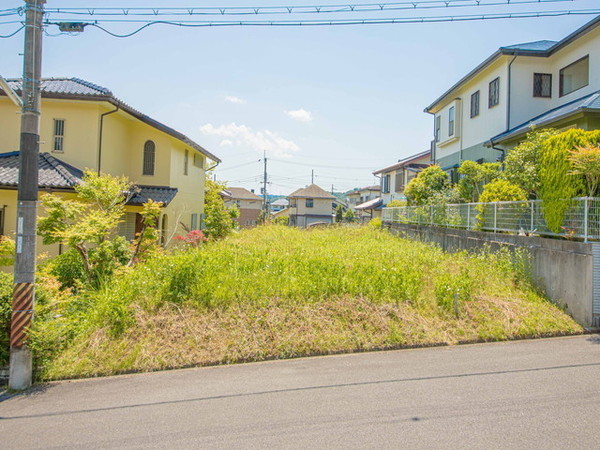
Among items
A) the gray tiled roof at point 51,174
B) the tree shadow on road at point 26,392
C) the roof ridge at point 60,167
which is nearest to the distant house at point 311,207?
the gray tiled roof at point 51,174

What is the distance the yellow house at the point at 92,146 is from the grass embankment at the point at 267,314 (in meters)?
5.23

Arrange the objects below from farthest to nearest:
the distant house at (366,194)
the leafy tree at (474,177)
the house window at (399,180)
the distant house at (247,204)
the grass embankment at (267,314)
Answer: the distant house at (247,204) → the distant house at (366,194) → the house window at (399,180) → the leafy tree at (474,177) → the grass embankment at (267,314)

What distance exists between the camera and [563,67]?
13.4 meters

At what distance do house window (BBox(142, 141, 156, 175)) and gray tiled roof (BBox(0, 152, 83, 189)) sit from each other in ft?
8.43

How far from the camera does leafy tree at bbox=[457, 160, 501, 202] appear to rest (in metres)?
12.9

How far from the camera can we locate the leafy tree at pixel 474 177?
12.9 metres

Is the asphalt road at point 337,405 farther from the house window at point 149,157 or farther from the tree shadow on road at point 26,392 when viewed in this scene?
the house window at point 149,157

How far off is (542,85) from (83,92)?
1494 centimetres

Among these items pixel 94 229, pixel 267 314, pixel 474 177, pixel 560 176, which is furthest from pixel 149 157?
pixel 560 176

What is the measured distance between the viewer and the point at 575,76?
43.4 ft

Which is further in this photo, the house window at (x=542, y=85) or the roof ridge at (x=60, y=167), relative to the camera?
the house window at (x=542, y=85)

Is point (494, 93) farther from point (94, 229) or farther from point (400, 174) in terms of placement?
point (400, 174)

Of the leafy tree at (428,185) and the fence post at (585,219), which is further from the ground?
the leafy tree at (428,185)

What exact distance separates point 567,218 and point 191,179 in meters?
14.1
